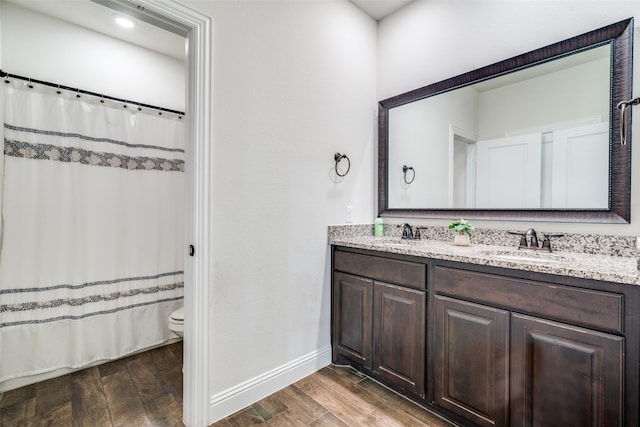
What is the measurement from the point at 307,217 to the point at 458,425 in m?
1.41

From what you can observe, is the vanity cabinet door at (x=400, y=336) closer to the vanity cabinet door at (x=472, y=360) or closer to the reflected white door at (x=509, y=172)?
the vanity cabinet door at (x=472, y=360)

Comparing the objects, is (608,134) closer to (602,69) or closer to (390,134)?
(602,69)

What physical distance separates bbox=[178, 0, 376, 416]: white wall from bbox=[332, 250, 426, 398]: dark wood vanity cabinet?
0.48 ft

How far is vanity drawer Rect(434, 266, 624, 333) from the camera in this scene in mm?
1075

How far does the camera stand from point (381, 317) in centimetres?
182

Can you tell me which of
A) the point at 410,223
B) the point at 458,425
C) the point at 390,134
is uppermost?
the point at 390,134

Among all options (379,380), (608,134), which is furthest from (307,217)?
(608,134)

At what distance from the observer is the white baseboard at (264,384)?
1604mm

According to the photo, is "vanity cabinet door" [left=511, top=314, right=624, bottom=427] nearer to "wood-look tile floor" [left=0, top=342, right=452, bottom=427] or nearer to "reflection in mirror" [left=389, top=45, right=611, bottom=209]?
"wood-look tile floor" [left=0, top=342, right=452, bottom=427]

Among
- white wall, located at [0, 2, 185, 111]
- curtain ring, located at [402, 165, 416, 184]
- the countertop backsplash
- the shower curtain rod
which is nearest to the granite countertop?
the countertop backsplash

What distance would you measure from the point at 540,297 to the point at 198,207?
5.20 ft

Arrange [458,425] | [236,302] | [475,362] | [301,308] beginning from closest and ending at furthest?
[475,362], [458,425], [236,302], [301,308]

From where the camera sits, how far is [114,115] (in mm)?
2295

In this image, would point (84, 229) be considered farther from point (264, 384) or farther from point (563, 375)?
point (563, 375)
